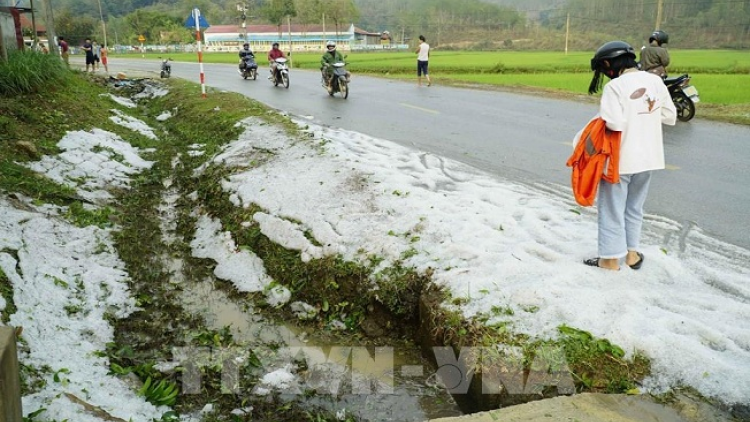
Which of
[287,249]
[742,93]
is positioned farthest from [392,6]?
[287,249]

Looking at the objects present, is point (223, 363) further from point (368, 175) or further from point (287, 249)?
point (368, 175)

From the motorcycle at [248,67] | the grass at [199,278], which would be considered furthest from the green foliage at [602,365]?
the motorcycle at [248,67]

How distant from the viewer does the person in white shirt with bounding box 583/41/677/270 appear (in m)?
3.86

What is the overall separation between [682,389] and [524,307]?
1.05 metres

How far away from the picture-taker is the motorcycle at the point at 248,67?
24094 mm

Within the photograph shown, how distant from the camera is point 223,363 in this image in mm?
4062

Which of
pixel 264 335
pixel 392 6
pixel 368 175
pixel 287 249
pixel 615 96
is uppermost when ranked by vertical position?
pixel 392 6

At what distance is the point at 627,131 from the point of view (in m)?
3.95

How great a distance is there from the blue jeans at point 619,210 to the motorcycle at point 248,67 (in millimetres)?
21767

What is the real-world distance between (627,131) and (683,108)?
944 centimetres

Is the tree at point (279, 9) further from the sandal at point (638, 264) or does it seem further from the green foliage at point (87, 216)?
the sandal at point (638, 264)

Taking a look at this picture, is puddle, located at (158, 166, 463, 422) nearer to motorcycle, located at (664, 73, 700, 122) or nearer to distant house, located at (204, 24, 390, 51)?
motorcycle, located at (664, 73, 700, 122)

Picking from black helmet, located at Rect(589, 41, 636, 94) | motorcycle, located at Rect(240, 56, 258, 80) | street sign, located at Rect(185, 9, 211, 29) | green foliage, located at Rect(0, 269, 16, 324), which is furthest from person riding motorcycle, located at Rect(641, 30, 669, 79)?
motorcycle, located at Rect(240, 56, 258, 80)

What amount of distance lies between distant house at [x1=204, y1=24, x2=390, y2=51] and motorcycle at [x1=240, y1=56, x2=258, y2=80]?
201 ft
